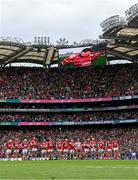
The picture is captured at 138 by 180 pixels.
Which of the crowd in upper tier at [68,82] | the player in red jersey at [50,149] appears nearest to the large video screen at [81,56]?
the crowd in upper tier at [68,82]

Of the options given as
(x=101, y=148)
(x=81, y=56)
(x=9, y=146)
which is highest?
(x=81, y=56)

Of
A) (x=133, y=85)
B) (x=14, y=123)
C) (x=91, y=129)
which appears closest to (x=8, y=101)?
(x=14, y=123)

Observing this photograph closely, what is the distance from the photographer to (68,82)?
65438mm

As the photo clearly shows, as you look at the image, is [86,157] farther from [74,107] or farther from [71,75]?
[71,75]

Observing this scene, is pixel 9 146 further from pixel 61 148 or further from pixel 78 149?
pixel 78 149

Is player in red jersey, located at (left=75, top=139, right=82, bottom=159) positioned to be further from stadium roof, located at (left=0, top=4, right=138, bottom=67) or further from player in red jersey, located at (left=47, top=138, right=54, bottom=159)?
stadium roof, located at (left=0, top=4, right=138, bottom=67)

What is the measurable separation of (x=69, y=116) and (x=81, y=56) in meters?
9.32

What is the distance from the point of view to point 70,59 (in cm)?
5925

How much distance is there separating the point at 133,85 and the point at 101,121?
6619 mm

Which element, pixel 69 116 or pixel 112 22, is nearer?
pixel 112 22

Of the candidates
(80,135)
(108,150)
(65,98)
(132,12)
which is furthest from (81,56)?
(108,150)

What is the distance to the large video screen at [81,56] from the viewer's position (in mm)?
57625

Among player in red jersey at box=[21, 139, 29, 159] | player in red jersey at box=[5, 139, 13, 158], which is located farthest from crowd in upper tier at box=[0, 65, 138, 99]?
player in red jersey at box=[5, 139, 13, 158]

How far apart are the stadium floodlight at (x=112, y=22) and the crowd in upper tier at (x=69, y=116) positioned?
14.5 meters
